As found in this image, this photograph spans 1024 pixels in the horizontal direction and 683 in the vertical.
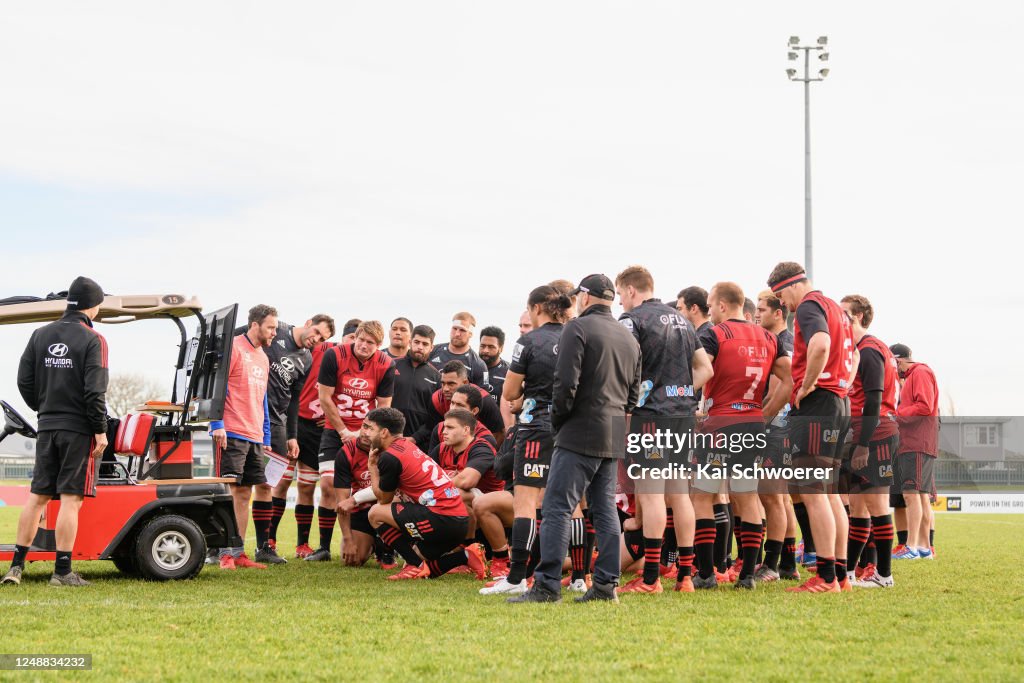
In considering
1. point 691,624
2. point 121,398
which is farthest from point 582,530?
point 121,398

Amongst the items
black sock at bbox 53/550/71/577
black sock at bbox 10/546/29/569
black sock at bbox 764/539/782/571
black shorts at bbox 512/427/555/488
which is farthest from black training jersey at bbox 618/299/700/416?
black sock at bbox 10/546/29/569

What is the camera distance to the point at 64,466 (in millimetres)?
7242

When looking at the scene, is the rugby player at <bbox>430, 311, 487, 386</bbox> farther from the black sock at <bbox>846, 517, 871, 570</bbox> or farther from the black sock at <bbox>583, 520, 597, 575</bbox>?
the black sock at <bbox>846, 517, 871, 570</bbox>

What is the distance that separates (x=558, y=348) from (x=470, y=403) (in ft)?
7.46

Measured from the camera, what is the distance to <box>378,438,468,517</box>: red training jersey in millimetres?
8047

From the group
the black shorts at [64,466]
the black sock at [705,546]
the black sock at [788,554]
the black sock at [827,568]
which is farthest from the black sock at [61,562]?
the black sock at [788,554]

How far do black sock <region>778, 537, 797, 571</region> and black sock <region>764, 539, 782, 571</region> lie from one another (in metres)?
0.19

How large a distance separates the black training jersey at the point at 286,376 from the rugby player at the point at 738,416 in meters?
4.54

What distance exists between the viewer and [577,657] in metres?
4.62

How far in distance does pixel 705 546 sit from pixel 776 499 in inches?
25.1

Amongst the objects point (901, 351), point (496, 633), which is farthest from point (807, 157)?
point (496, 633)

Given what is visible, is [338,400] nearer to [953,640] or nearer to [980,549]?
[953,640]

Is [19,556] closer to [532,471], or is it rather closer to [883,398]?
[532,471]

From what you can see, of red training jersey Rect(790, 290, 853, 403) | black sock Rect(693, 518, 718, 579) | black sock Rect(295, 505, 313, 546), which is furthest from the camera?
black sock Rect(295, 505, 313, 546)
